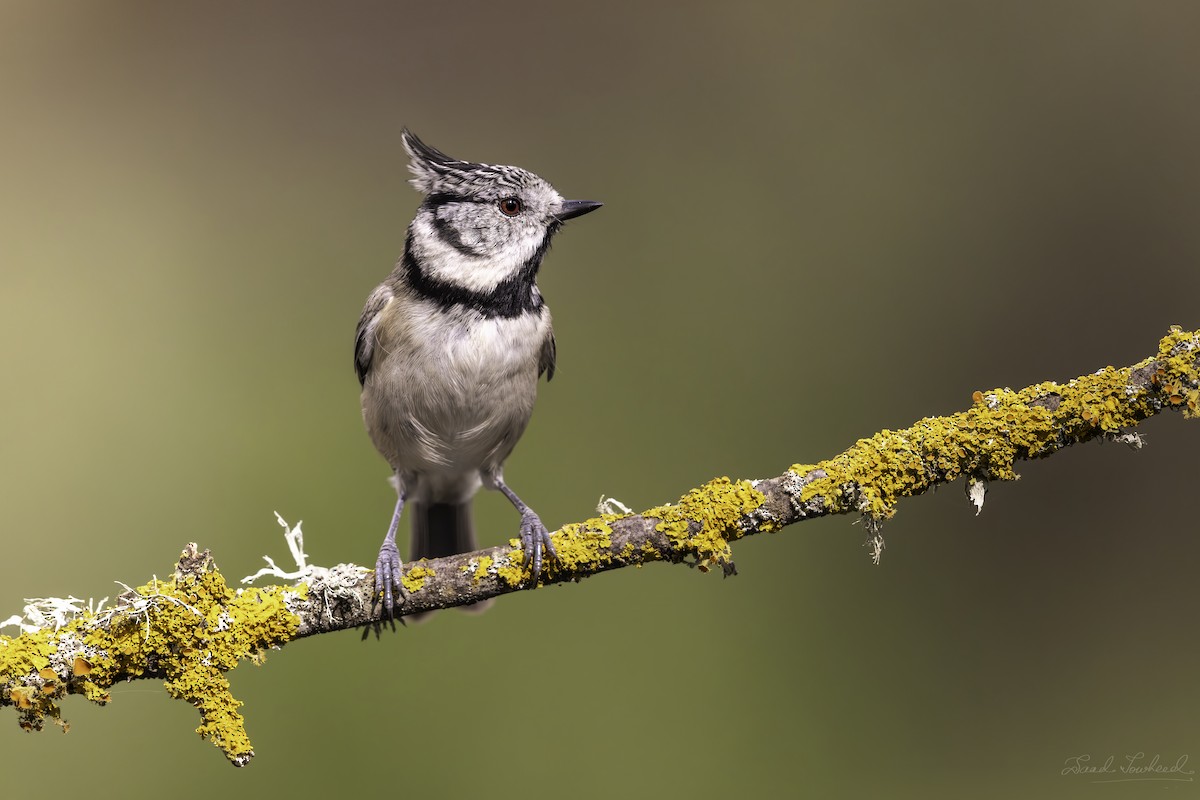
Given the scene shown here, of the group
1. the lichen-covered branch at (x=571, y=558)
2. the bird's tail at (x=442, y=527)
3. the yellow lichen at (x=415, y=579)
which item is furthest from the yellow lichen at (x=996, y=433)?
the bird's tail at (x=442, y=527)

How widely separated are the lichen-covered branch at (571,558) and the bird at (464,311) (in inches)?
17.4

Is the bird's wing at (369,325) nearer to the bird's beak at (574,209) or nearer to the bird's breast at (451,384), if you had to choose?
the bird's breast at (451,384)

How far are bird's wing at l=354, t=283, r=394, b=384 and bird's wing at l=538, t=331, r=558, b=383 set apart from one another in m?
0.39

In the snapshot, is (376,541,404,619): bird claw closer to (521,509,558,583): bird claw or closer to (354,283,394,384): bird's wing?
(521,509,558,583): bird claw

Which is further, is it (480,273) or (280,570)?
(480,273)

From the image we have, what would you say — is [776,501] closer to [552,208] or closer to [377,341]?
[552,208]

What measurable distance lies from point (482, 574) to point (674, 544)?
1.07 ft

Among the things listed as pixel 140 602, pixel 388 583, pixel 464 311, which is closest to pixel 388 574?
pixel 388 583

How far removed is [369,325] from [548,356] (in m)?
0.45

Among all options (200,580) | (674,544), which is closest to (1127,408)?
(674,544)

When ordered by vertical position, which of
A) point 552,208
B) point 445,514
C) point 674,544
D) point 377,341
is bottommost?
point 674,544

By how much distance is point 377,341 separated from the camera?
7.73ft

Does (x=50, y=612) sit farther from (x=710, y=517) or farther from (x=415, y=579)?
(x=710, y=517)

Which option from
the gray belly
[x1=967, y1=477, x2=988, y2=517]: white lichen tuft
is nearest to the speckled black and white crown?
the gray belly
